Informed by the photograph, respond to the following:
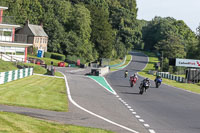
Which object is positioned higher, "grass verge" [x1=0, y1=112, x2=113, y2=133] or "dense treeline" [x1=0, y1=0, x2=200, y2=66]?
"dense treeline" [x1=0, y1=0, x2=200, y2=66]

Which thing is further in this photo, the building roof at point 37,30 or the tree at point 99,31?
the tree at point 99,31

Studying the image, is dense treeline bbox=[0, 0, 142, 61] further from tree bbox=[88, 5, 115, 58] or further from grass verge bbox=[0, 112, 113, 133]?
grass verge bbox=[0, 112, 113, 133]

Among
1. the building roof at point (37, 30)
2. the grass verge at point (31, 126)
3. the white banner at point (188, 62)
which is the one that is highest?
the building roof at point (37, 30)

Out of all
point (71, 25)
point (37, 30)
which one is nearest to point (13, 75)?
point (37, 30)

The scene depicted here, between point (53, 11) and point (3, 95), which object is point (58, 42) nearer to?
point (53, 11)

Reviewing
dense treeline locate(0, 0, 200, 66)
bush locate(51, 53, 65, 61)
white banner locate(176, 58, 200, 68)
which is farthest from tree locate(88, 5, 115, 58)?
white banner locate(176, 58, 200, 68)

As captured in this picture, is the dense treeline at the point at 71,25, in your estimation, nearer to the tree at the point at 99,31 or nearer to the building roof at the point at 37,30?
the tree at the point at 99,31

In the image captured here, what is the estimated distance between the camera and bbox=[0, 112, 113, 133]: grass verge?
9.76 m

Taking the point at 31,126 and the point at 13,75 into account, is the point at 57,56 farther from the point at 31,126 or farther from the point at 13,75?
the point at 31,126

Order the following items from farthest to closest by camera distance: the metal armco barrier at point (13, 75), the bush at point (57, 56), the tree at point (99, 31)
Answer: the tree at point (99, 31), the bush at point (57, 56), the metal armco barrier at point (13, 75)

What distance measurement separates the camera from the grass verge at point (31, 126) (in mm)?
9759

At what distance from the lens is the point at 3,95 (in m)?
18.3

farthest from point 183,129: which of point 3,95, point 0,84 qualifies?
point 0,84

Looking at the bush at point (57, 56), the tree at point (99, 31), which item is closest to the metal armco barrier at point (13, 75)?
the bush at point (57, 56)
